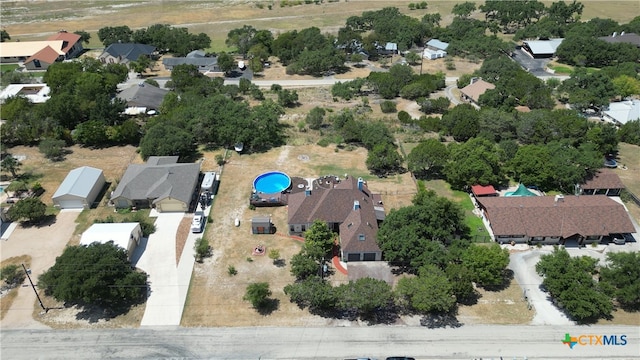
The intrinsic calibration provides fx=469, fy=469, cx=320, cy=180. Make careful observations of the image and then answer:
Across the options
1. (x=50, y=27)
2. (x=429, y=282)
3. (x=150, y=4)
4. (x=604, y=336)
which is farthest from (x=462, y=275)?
(x=150, y=4)

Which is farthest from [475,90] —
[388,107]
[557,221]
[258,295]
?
[258,295]

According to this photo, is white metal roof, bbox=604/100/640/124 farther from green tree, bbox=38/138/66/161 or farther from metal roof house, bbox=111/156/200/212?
green tree, bbox=38/138/66/161

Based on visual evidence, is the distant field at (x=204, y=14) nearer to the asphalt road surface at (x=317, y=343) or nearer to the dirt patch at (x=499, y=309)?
the asphalt road surface at (x=317, y=343)

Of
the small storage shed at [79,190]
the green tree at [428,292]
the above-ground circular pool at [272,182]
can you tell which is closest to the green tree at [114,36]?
the small storage shed at [79,190]

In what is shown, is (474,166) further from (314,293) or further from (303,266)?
(314,293)

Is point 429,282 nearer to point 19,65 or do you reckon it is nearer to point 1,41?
point 19,65

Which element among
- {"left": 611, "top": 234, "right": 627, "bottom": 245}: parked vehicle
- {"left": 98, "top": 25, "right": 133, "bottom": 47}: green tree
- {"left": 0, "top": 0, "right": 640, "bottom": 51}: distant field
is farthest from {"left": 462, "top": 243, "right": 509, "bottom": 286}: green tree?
{"left": 98, "top": 25, "right": 133, "bottom": 47}: green tree
